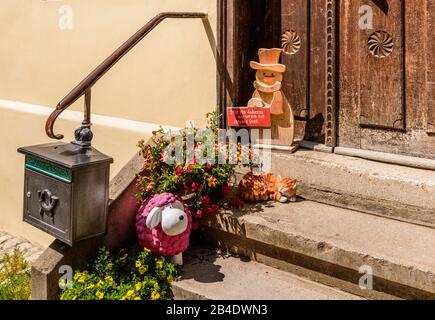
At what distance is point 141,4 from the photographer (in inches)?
197

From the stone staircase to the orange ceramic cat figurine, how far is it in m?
0.08

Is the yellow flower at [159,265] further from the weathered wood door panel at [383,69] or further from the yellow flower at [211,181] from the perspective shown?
the weathered wood door panel at [383,69]

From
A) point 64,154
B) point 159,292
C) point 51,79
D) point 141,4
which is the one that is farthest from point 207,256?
point 51,79

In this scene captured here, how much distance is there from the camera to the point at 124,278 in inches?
133

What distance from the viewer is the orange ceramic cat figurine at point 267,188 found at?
3.91 metres

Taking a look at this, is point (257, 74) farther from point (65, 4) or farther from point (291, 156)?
point (65, 4)

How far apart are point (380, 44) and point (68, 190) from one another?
2.39m

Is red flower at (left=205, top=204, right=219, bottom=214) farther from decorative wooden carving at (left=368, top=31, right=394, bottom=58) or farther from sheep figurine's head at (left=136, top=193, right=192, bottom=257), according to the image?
decorative wooden carving at (left=368, top=31, right=394, bottom=58)

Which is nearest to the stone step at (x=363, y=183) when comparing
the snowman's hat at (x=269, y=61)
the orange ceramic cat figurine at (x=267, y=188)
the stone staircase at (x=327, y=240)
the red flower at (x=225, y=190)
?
the stone staircase at (x=327, y=240)

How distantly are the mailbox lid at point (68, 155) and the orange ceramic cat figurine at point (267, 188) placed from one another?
3.37ft

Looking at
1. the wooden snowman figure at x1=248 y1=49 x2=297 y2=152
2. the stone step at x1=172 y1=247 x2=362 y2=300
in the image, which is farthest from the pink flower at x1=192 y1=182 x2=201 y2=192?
the wooden snowman figure at x1=248 y1=49 x2=297 y2=152

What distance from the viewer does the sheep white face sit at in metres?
3.32

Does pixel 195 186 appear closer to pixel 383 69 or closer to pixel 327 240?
pixel 327 240

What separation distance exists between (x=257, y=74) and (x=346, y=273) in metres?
1.70
